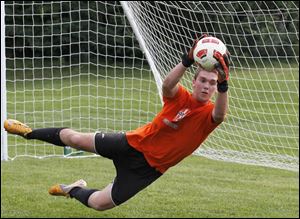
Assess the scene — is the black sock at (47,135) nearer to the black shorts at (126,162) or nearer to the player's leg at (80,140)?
the player's leg at (80,140)

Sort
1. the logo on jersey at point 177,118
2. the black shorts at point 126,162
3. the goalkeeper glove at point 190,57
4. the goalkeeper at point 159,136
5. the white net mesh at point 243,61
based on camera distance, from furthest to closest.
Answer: the white net mesh at point 243,61, the black shorts at point 126,162, the logo on jersey at point 177,118, the goalkeeper at point 159,136, the goalkeeper glove at point 190,57

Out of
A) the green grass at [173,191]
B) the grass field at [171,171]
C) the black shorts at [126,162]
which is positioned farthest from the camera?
the green grass at [173,191]

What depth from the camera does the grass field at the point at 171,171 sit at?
10.7 m

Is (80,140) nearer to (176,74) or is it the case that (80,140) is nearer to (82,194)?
(82,194)

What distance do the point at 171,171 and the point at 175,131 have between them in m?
6.77

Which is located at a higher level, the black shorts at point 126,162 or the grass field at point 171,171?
the black shorts at point 126,162

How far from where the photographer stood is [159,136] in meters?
6.46

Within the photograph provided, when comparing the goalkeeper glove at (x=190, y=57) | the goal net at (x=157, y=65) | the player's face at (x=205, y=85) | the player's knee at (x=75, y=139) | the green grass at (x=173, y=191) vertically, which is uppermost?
the goalkeeper glove at (x=190, y=57)

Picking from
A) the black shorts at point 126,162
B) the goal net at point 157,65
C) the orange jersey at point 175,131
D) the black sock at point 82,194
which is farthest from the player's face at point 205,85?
the goal net at point 157,65

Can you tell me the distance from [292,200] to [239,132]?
1.64m

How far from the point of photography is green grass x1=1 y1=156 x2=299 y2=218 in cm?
1091

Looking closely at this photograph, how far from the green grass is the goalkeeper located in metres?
4.10

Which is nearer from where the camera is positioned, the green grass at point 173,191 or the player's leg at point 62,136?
the player's leg at point 62,136

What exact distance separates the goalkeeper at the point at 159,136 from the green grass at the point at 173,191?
410 centimetres
